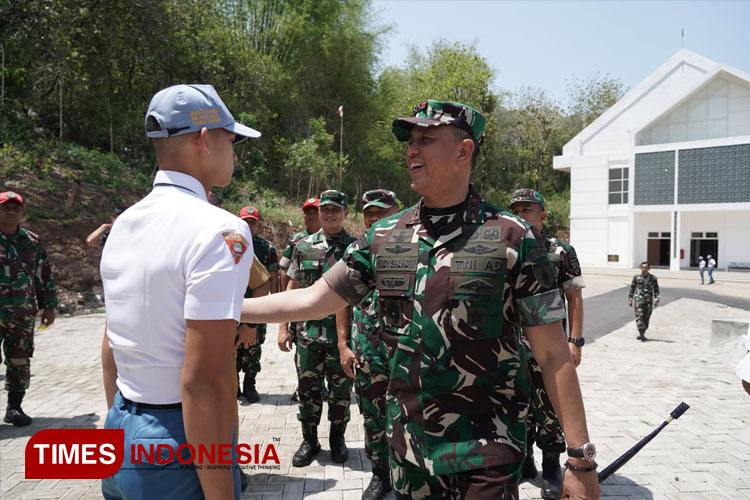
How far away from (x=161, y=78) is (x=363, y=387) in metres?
19.0

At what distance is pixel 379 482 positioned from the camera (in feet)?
12.4

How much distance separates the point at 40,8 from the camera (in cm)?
1208

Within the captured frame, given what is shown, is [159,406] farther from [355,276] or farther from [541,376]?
[541,376]

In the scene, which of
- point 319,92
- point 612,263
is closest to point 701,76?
point 612,263

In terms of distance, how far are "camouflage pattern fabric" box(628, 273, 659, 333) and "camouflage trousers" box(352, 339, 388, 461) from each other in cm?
986

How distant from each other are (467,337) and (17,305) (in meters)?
5.13

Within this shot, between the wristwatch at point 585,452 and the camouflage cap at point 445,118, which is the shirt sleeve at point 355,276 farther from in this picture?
the wristwatch at point 585,452

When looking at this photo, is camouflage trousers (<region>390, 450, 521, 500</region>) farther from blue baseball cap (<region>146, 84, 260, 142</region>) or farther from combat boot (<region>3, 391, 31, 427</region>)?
combat boot (<region>3, 391, 31, 427</region>)

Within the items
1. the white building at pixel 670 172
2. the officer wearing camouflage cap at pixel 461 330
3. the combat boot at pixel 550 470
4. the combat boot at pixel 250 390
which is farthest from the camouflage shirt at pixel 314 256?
the white building at pixel 670 172

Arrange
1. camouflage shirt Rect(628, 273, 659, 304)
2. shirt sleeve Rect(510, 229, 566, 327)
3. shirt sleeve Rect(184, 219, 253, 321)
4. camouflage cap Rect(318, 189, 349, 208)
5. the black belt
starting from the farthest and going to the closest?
camouflage shirt Rect(628, 273, 659, 304) → camouflage cap Rect(318, 189, 349, 208) → shirt sleeve Rect(510, 229, 566, 327) → the black belt → shirt sleeve Rect(184, 219, 253, 321)

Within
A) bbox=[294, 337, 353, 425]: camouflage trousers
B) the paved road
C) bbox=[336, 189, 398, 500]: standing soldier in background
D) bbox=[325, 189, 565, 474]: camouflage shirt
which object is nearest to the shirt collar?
bbox=[325, 189, 565, 474]: camouflage shirt

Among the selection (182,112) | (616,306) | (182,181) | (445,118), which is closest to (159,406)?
(182,181)

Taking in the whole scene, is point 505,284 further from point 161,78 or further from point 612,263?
point 612,263

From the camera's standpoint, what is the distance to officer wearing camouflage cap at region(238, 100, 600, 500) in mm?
1902
